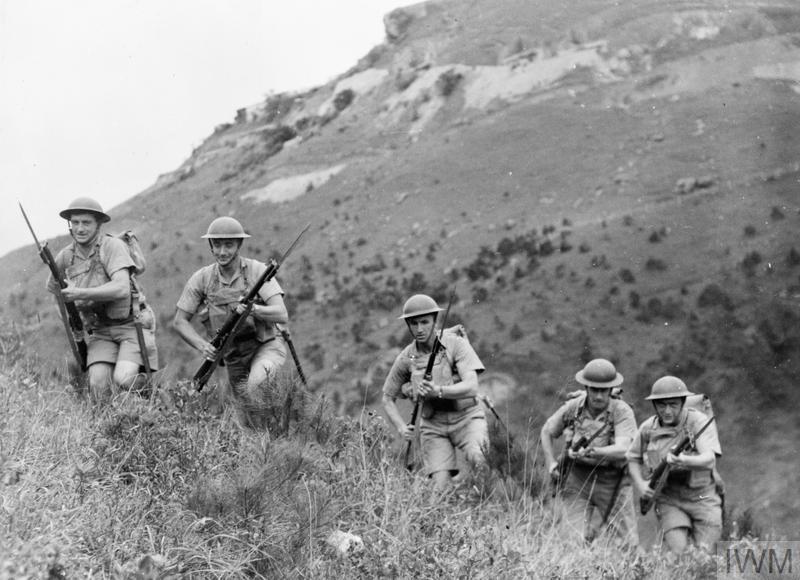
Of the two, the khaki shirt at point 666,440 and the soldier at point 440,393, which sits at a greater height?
the soldier at point 440,393

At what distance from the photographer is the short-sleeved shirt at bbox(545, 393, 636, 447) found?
957 cm

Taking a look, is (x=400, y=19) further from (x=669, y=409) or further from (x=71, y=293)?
(x=71, y=293)

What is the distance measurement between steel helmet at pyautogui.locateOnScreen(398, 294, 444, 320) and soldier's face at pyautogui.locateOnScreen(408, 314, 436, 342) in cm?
10

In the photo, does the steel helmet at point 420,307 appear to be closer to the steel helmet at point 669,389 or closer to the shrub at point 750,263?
the steel helmet at point 669,389

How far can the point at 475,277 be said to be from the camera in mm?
31844

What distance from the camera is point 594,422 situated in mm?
9711

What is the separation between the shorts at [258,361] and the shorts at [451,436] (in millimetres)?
1480

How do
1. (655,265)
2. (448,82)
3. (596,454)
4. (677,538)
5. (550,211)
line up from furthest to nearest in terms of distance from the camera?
(448,82), (550,211), (655,265), (596,454), (677,538)

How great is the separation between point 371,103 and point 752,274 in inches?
805

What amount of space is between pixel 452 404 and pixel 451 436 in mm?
296

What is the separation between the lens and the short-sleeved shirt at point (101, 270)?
866 centimetres

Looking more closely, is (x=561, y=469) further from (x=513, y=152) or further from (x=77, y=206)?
(x=513, y=152)

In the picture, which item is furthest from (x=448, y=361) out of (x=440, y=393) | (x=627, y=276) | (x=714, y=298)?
(x=627, y=276)

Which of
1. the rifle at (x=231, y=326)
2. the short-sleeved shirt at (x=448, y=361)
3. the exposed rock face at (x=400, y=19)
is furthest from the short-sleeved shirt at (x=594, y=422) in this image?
the exposed rock face at (x=400, y=19)
